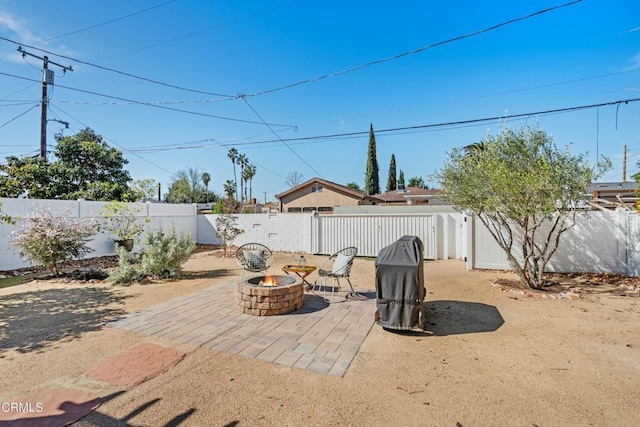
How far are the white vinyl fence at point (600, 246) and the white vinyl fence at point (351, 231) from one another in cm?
192

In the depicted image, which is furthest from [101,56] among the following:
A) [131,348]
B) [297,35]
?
[131,348]

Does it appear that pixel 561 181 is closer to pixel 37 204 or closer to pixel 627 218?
pixel 627 218

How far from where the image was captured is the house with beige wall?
A: 22.8 meters

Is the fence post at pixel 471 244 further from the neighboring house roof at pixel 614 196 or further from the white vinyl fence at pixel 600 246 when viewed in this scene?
the neighboring house roof at pixel 614 196

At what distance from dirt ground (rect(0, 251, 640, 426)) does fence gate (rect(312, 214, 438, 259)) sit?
4.57m

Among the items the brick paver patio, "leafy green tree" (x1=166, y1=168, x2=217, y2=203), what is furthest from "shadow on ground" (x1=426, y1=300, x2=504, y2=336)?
"leafy green tree" (x1=166, y1=168, x2=217, y2=203)

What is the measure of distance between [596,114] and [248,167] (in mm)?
40914

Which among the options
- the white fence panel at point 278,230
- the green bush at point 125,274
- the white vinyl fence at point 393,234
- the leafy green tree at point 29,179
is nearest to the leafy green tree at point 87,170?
the leafy green tree at point 29,179

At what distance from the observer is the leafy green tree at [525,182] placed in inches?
207

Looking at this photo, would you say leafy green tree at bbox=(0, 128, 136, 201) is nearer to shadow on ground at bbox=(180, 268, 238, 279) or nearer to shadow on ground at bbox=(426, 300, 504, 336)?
shadow on ground at bbox=(180, 268, 238, 279)

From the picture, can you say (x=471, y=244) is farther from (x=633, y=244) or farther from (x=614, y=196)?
(x=614, y=196)

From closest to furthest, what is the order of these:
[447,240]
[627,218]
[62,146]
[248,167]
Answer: [627,218]
[447,240]
[62,146]
[248,167]

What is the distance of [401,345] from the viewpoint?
355cm

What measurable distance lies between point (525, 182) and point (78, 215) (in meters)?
13.3
